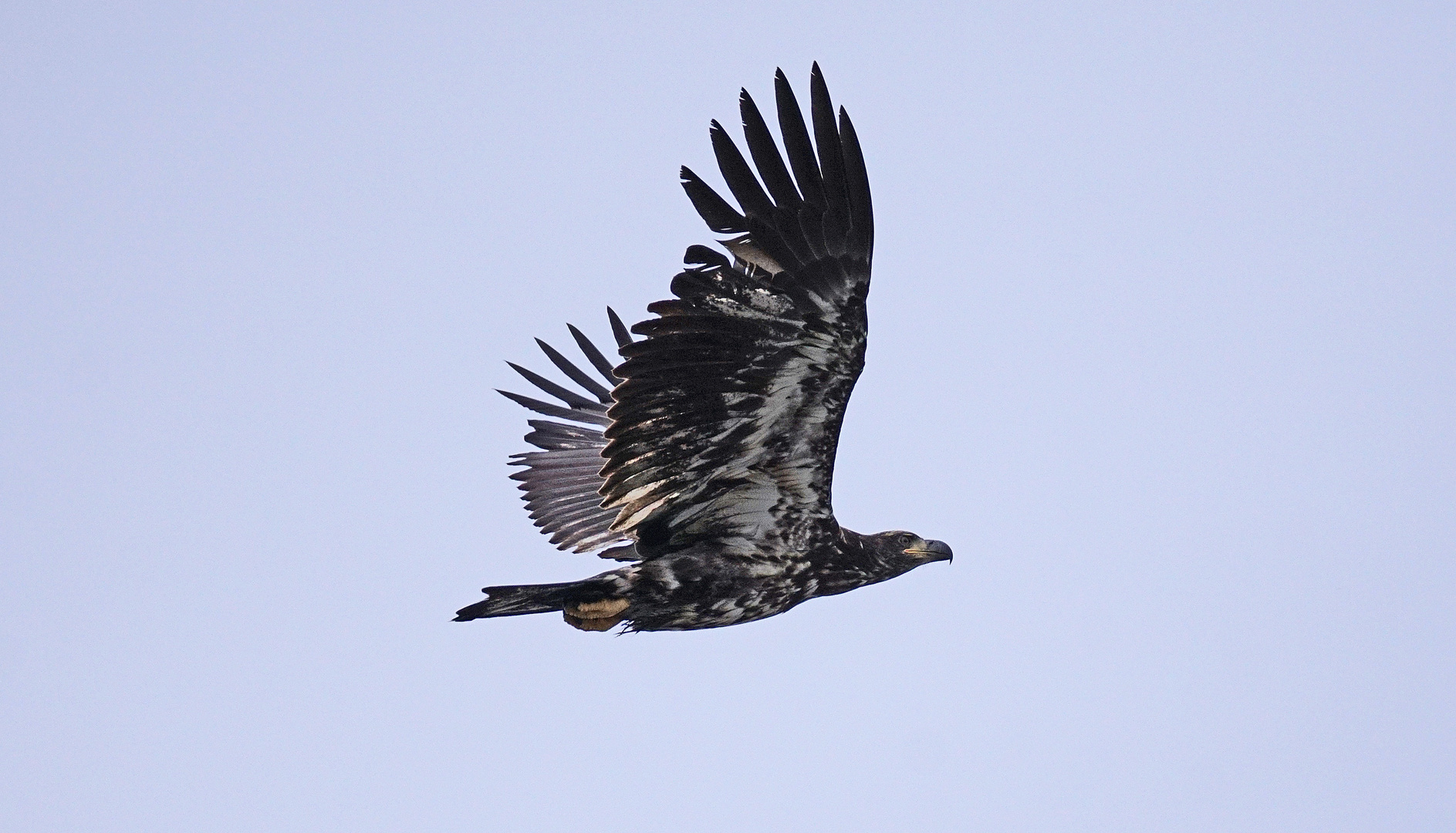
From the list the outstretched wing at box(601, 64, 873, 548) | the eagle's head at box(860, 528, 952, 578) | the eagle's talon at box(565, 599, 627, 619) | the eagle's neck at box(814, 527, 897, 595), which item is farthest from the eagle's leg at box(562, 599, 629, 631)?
the eagle's head at box(860, 528, 952, 578)

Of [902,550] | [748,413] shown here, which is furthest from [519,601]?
[902,550]

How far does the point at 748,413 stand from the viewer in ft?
26.4

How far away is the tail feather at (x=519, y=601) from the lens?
27.3 ft

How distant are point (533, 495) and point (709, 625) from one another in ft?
7.48

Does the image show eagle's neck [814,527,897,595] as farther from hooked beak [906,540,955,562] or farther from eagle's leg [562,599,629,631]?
eagle's leg [562,599,629,631]

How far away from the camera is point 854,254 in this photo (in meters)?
7.65

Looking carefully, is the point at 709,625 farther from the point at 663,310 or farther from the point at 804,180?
the point at 804,180

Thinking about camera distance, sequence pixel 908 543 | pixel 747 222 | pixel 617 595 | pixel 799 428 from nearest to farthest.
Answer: pixel 747 222, pixel 799 428, pixel 617 595, pixel 908 543

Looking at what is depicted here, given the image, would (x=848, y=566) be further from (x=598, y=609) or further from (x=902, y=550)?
(x=598, y=609)

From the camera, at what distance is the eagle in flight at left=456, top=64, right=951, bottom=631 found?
7.48 meters

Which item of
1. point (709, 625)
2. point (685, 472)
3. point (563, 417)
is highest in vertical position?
point (563, 417)

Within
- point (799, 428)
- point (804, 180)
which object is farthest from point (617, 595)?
point (804, 180)

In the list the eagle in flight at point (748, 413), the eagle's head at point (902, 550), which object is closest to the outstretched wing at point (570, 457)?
the eagle in flight at point (748, 413)

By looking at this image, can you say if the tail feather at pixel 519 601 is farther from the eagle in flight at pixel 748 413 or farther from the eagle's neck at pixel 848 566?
the eagle's neck at pixel 848 566
